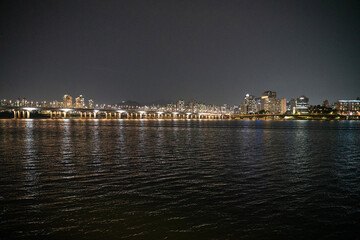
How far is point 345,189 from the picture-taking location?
607 inches

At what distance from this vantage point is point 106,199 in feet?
42.0

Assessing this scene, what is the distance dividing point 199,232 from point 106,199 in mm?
4973

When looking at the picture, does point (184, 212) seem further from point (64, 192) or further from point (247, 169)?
point (247, 169)

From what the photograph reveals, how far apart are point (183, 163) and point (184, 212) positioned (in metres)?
11.5

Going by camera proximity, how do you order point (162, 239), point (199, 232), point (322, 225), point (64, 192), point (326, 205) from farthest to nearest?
1. point (64, 192)
2. point (326, 205)
3. point (322, 225)
4. point (199, 232)
5. point (162, 239)

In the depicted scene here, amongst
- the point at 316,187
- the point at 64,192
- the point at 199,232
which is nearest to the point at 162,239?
the point at 199,232

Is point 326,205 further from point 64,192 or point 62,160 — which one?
point 62,160

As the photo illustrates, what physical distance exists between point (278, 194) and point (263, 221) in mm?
3922

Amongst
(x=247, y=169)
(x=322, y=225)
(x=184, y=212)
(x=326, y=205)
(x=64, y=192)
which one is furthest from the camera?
(x=247, y=169)

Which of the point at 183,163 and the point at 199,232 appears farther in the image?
the point at 183,163

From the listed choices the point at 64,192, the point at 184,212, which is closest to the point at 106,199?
the point at 64,192

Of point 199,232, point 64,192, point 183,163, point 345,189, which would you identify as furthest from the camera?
point 183,163

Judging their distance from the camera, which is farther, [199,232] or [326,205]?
[326,205]

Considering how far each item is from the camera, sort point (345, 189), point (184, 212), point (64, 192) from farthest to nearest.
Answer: point (345, 189) → point (64, 192) → point (184, 212)
